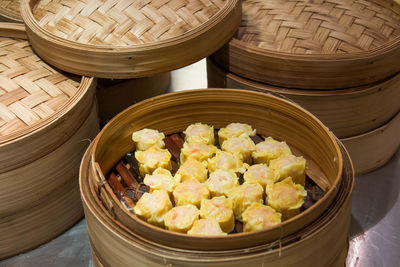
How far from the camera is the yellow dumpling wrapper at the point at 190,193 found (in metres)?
1.52

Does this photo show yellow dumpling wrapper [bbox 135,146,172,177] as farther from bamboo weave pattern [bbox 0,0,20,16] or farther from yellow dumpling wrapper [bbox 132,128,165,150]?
bamboo weave pattern [bbox 0,0,20,16]

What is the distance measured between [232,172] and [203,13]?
0.69 meters

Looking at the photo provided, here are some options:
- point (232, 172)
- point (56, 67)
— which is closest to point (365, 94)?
point (232, 172)

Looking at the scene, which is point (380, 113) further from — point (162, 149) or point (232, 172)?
point (162, 149)

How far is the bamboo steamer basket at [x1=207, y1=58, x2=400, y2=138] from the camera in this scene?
1.97 meters

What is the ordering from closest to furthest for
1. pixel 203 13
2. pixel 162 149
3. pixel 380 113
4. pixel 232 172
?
1. pixel 232 172
2. pixel 162 149
3. pixel 203 13
4. pixel 380 113

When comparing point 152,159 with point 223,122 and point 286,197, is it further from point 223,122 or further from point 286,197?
point 286,197

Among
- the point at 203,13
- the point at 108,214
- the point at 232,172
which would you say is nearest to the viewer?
the point at 108,214

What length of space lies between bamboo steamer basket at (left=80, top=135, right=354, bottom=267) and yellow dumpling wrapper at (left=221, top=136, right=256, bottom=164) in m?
0.37

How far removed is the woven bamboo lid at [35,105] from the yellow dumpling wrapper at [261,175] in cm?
69

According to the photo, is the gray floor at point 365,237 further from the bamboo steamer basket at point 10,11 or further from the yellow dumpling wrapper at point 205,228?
the bamboo steamer basket at point 10,11

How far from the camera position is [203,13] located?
1889 mm

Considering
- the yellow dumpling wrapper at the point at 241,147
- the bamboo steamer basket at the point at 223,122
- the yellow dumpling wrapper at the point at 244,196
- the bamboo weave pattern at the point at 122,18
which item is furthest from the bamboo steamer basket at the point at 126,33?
the yellow dumpling wrapper at the point at 244,196

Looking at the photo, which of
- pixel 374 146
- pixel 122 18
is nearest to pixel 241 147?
pixel 122 18
